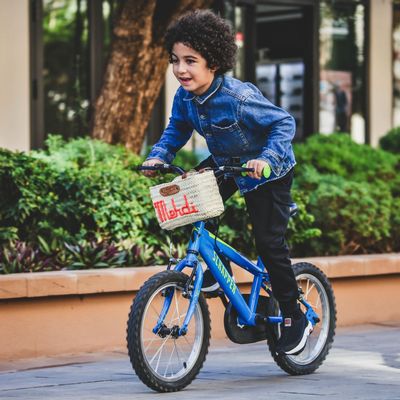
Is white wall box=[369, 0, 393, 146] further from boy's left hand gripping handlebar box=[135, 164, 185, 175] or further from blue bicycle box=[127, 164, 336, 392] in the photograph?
boy's left hand gripping handlebar box=[135, 164, 185, 175]

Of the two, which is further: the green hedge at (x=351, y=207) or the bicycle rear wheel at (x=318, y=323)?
the green hedge at (x=351, y=207)

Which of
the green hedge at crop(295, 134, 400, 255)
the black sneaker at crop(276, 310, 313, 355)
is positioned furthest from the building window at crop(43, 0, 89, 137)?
the black sneaker at crop(276, 310, 313, 355)

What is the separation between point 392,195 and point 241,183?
17.2 ft

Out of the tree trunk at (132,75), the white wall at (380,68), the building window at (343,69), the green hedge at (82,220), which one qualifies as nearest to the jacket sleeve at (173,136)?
the green hedge at (82,220)

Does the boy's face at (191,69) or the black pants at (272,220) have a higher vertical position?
the boy's face at (191,69)

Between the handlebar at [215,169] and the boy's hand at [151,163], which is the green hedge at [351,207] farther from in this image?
the handlebar at [215,169]

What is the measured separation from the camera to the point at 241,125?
20.7ft

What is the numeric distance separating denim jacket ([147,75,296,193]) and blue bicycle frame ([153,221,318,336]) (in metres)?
0.34

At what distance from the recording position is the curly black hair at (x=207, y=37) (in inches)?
244

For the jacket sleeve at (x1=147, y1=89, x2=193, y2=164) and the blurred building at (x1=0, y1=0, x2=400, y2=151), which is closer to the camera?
the jacket sleeve at (x1=147, y1=89, x2=193, y2=164)

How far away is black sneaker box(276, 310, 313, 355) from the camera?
6.69m

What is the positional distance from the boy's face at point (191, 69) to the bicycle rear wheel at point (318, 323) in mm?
1350

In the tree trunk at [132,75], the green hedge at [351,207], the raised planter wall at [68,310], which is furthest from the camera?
the tree trunk at [132,75]

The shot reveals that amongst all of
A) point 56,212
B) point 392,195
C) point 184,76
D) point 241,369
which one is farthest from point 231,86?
point 392,195
